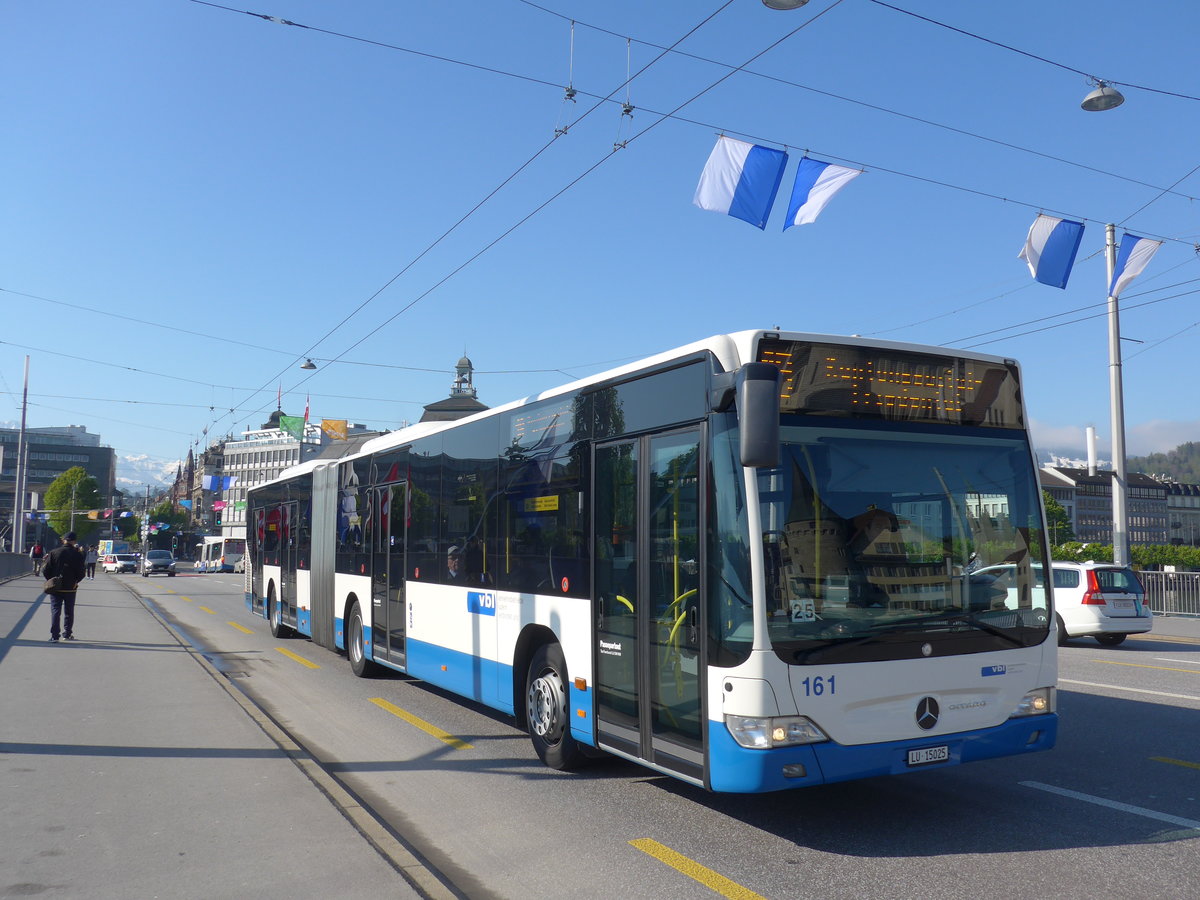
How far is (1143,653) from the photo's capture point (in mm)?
17000

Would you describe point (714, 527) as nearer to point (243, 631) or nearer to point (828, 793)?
point (828, 793)

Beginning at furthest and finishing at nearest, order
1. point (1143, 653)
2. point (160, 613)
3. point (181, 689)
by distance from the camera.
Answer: point (160, 613)
point (1143, 653)
point (181, 689)

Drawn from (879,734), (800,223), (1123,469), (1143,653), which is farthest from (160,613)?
(1123,469)

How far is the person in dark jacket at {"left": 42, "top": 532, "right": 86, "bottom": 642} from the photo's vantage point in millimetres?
17078

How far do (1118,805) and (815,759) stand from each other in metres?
2.47

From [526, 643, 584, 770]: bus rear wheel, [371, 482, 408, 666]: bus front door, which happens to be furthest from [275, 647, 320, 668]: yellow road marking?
[526, 643, 584, 770]: bus rear wheel

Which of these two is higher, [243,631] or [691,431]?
[691,431]

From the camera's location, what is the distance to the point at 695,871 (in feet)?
17.5

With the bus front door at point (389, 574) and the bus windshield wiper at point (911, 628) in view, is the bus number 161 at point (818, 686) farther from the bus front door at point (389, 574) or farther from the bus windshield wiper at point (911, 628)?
the bus front door at point (389, 574)

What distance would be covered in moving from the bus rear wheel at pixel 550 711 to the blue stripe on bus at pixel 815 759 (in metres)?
2.11

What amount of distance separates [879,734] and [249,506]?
18701 millimetres

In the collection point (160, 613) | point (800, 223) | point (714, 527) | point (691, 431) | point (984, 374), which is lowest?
point (160, 613)

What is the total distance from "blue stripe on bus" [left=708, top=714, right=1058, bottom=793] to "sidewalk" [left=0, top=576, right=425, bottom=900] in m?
1.84

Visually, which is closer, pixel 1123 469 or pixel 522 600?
pixel 522 600
